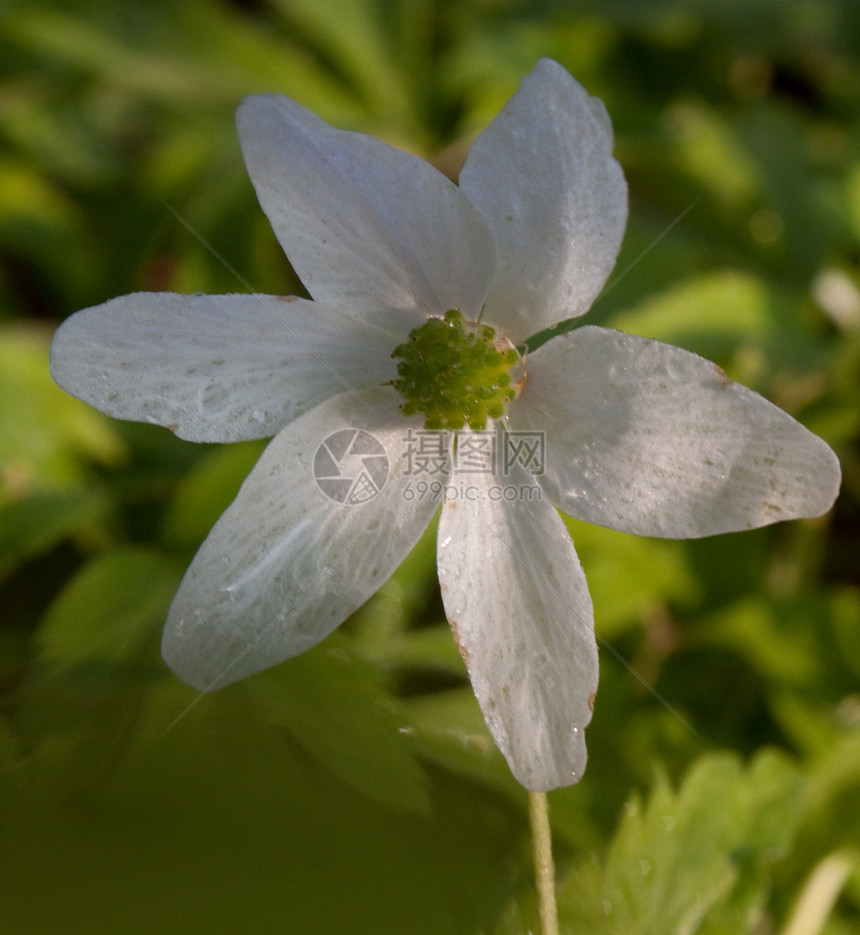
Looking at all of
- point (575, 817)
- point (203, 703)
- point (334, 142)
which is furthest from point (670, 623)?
point (334, 142)

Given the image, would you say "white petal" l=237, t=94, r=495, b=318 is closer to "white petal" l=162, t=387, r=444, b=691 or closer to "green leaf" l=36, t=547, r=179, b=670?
"white petal" l=162, t=387, r=444, b=691

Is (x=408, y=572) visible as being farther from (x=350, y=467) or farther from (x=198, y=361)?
(x=198, y=361)

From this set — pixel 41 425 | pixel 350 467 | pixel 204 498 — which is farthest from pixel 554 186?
pixel 41 425

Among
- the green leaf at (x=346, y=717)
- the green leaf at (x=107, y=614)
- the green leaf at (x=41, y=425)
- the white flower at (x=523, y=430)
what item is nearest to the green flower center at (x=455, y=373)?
the white flower at (x=523, y=430)

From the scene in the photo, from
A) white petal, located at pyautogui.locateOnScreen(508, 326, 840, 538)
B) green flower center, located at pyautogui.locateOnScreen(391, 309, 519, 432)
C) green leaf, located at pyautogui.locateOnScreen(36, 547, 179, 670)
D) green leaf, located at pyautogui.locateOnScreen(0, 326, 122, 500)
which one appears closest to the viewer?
white petal, located at pyautogui.locateOnScreen(508, 326, 840, 538)

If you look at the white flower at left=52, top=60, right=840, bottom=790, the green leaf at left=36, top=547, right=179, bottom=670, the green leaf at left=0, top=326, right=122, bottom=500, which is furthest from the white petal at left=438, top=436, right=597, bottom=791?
the green leaf at left=0, top=326, right=122, bottom=500
